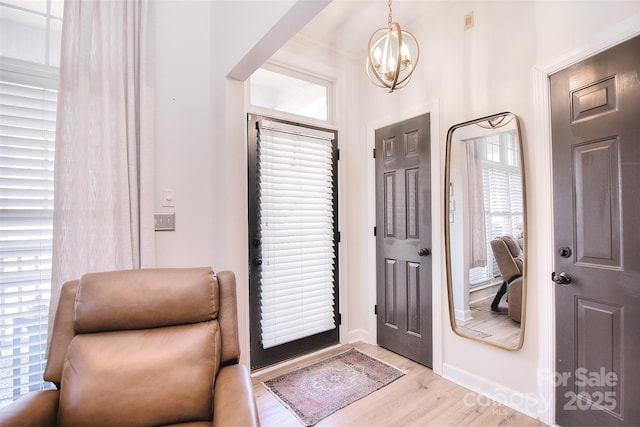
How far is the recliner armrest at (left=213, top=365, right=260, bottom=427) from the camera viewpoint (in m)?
0.96

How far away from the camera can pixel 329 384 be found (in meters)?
2.26

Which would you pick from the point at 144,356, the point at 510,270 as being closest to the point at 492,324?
the point at 510,270

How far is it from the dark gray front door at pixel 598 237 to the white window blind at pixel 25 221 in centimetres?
288

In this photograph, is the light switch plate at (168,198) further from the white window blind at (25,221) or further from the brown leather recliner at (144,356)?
the brown leather recliner at (144,356)

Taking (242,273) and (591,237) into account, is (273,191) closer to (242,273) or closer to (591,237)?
(242,273)

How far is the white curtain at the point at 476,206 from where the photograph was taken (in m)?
2.15

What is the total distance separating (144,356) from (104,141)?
1271 millimetres

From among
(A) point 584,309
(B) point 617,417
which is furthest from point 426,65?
(B) point 617,417

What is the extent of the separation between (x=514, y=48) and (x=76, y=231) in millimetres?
2865

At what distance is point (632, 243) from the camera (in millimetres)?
1481

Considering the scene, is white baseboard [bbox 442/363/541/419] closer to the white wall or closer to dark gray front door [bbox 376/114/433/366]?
the white wall

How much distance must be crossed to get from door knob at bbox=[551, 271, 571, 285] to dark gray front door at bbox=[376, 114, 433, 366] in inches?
33.2

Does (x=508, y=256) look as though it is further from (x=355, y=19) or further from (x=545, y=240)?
(x=355, y=19)

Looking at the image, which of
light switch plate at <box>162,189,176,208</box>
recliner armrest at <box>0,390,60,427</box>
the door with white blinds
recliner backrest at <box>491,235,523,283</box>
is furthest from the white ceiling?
recliner armrest at <box>0,390,60,427</box>
